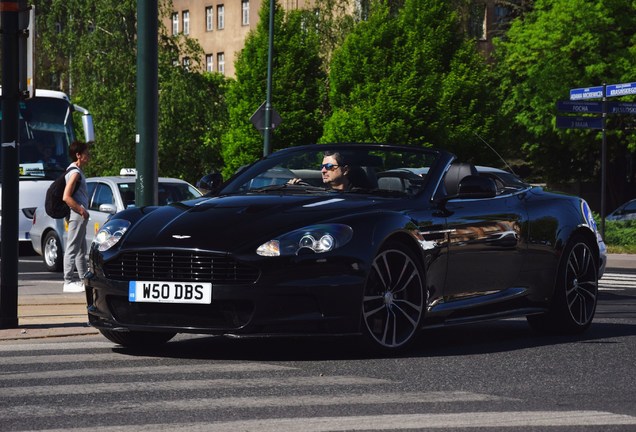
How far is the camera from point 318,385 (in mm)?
8078

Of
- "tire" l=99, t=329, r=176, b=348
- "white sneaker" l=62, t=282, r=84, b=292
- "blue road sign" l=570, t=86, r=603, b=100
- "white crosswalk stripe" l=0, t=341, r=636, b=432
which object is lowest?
"white sneaker" l=62, t=282, r=84, b=292

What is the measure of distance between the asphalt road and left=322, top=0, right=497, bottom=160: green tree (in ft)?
150

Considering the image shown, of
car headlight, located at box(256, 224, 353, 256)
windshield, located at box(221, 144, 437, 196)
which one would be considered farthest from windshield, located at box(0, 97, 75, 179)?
car headlight, located at box(256, 224, 353, 256)

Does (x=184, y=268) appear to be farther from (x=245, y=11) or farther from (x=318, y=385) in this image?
(x=245, y=11)

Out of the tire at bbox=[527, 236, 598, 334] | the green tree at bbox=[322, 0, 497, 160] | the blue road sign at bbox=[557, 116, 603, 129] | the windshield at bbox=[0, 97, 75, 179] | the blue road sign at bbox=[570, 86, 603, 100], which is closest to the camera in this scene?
the tire at bbox=[527, 236, 598, 334]

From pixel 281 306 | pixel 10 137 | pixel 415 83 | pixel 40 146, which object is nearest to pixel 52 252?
pixel 40 146

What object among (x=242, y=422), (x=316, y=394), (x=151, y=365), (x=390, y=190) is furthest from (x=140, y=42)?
(x=242, y=422)

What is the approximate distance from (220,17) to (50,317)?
82.3 metres

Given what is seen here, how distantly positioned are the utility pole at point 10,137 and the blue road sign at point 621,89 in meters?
16.1

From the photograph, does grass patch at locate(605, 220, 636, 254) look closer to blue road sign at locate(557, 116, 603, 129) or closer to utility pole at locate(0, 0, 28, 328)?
blue road sign at locate(557, 116, 603, 129)

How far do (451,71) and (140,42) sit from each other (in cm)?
4370

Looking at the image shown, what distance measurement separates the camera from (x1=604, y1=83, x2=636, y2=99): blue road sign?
25.8 metres

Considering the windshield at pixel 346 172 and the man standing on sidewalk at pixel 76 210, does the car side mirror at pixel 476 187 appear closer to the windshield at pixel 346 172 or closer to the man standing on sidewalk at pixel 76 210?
the windshield at pixel 346 172

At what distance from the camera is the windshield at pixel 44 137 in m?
30.0
